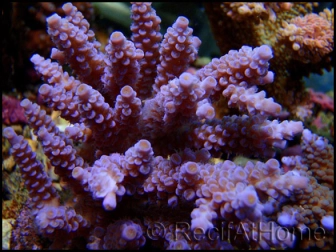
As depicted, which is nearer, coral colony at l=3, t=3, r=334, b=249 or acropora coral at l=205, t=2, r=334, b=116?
coral colony at l=3, t=3, r=334, b=249

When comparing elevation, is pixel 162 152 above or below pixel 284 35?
below

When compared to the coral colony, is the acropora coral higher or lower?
higher

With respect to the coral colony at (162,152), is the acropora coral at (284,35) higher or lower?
higher

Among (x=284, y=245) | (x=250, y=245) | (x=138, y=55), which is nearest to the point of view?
(x=284, y=245)

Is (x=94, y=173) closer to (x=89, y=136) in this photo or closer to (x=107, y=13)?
(x=89, y=136)

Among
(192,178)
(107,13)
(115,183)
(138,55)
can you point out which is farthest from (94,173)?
(107,13)

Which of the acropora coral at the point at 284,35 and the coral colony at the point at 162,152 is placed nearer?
the coral colony at the point at 162,152

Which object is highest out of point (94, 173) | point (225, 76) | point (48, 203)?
point (225, 76)

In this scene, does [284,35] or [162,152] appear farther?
[284,35]
